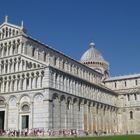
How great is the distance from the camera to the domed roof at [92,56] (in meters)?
75.2

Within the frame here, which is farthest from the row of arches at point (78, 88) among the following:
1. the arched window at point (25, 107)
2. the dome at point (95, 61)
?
the dome at point (95, 61)

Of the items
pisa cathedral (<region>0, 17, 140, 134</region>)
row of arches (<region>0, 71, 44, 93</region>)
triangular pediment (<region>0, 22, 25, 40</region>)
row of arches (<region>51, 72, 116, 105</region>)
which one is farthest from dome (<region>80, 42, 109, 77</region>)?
row of arches (<region>0, 71, 44, 93</region>)

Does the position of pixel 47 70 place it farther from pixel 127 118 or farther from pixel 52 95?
pixel 127 118

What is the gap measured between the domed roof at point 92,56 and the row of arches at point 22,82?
3389cm

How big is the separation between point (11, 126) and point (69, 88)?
10183mm

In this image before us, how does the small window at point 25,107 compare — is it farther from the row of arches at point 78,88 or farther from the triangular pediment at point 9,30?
the triangular pediment at point 9,30

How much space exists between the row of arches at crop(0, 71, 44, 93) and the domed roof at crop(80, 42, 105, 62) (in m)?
33.9

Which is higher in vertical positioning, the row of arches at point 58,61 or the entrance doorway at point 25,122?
the row of arches at point 58,61

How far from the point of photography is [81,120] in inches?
1896

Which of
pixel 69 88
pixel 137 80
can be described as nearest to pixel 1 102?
pixel 69 88

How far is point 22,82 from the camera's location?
140 feet

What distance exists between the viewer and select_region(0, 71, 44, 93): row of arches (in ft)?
136

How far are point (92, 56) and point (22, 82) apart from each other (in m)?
35.7

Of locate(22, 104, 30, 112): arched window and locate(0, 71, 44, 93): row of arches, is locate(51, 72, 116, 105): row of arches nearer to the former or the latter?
locate(0, 71, 44, 93): row of arches
